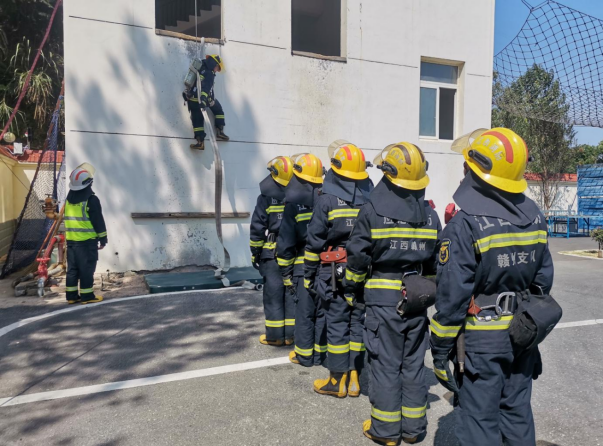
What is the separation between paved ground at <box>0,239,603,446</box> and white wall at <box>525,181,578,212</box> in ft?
64.2

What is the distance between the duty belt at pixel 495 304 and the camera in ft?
7.98

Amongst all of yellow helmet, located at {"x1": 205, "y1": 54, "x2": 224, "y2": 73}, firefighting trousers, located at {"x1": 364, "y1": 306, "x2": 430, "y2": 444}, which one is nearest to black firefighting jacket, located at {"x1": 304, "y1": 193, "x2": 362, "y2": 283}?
firefighting trousers, located at {"x1": 364, "y1": 306, "x2": 430, "y2": 444}

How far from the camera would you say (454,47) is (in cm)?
1118

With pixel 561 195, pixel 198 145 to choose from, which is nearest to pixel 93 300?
pixel 198 145

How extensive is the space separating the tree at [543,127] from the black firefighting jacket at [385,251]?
1838cm

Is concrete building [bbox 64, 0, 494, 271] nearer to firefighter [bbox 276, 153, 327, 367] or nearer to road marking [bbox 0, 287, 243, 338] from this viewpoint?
road marking [bbox 0, 287, 243, 338]

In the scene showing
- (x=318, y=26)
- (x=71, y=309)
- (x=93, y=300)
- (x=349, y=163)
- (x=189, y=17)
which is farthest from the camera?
(x=318, y=26)

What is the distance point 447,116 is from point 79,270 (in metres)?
9.37

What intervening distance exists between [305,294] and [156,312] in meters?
2.84

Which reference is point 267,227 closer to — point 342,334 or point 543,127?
point 342,334

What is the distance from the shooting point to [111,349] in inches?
192

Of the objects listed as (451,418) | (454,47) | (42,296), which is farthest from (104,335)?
(454,47)

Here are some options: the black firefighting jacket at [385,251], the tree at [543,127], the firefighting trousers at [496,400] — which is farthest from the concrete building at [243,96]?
the tree at [543,127]

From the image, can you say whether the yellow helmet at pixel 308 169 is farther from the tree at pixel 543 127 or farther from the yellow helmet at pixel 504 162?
the tree at pixel 543 127
